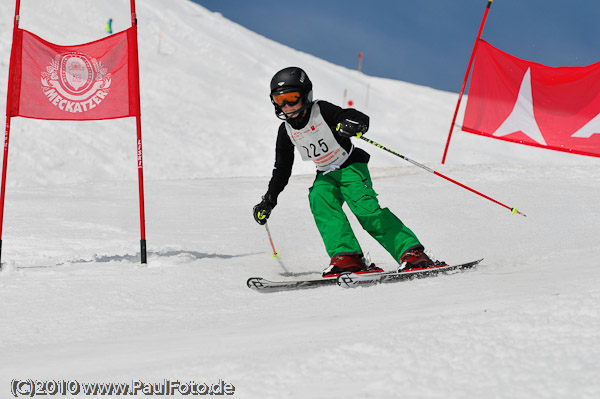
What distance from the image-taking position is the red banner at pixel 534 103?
30.3 ft

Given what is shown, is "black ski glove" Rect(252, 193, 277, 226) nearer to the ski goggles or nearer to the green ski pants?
the green ski pants

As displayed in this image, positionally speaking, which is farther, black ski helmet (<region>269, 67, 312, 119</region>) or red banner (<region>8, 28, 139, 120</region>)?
red banner (<region>8, 28, 139, 120</region>)

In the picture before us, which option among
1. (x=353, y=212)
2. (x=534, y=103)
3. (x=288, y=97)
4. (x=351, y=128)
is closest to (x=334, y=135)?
(x=351, y=128)

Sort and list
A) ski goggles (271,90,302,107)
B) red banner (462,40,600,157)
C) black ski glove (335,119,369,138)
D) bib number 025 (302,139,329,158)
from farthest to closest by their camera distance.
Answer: red banner (462,40,600,157) → bib number 025 (302,139,329,158) → ski goggles (271,90,302,107) → black ski glove (335,119,369,138)

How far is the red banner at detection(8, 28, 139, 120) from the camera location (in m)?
4.96

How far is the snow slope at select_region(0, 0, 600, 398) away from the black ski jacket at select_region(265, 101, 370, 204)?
2.42 ft

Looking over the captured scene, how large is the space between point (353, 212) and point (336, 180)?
1.02 feet

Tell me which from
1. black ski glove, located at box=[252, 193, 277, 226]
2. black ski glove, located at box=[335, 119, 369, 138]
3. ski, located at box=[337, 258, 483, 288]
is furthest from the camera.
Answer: black ski glove, located at box=[252, 193, 277, 226]

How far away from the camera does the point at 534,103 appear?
9781 mm

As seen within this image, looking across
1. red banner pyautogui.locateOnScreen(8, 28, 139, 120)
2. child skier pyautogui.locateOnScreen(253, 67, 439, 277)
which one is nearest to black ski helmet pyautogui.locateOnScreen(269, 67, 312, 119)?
child skier pyautogui.locateOnScreen(253, 67, 439, 277)

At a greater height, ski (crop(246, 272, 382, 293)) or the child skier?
the child skier

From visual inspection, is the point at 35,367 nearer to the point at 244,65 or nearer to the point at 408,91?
the point at 244,65

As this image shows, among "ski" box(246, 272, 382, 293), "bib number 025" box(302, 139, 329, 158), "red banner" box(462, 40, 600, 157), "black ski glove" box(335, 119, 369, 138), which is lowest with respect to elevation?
"ski" box(246, 272, 382, 293)

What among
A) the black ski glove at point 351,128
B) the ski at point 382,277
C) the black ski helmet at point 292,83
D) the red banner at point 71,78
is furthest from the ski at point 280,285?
the red banner at point 71,78
